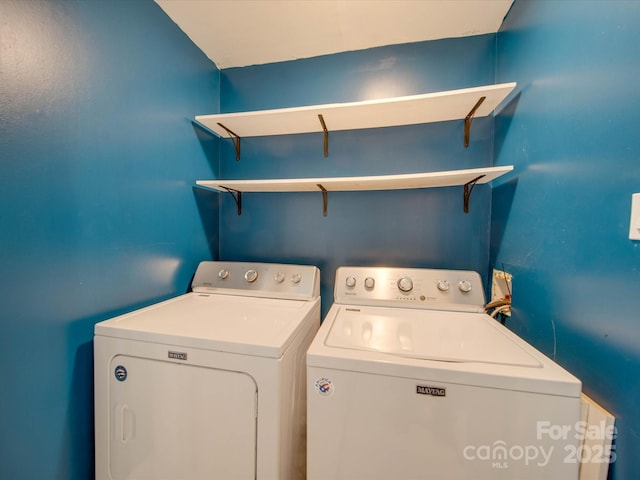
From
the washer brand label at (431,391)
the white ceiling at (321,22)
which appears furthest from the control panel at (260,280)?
the white ceiling at (321,22)

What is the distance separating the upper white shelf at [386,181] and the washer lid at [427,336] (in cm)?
63

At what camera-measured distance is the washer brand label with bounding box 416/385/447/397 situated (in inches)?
26.0

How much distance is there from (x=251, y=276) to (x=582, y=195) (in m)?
1.37

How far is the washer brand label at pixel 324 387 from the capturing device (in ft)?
2.35

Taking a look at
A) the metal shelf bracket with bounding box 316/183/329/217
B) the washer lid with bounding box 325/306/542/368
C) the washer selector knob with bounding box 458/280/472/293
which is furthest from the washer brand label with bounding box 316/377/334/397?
the metal shelf bracket with bounding box 316/183/329/217

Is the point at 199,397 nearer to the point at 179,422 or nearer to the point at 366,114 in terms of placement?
the point at 179,422

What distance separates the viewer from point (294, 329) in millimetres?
890

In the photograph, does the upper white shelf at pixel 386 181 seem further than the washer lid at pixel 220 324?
Yes

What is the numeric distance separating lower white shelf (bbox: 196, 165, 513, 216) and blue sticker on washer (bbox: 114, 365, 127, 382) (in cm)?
92

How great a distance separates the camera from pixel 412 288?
1.20 m

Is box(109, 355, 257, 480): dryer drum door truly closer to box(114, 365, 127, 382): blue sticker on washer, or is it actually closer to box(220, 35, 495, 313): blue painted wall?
box(114, 365, 127, 382): blue sticker on washer

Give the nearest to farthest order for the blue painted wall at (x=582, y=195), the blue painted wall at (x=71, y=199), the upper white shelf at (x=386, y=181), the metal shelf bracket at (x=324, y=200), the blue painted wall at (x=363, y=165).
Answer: the blue painted wall at (x=582, y=195)
the blue painted wall at (x=71, y=199)
the upper white shelf at (x=386, y=181)
the blue painted wall at (x=363, y=165)
the metal shelf bracket at (x=324, y=200)

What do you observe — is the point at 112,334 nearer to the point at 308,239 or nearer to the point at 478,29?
the point at 308,239

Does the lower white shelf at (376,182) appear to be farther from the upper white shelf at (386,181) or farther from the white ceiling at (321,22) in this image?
the white ceiling at (321,22)
